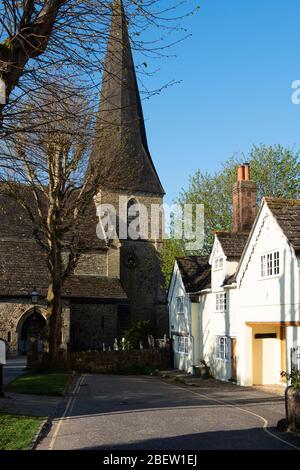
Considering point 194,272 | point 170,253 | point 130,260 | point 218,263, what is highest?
point 170,253

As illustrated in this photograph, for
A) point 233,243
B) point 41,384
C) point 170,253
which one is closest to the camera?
point 41,384

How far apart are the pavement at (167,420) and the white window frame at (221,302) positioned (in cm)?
484

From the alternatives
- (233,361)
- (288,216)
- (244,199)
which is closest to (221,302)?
(233,361)

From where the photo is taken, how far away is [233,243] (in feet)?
92.7

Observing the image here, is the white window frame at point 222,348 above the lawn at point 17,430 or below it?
above

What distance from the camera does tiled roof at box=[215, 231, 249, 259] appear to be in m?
27.7

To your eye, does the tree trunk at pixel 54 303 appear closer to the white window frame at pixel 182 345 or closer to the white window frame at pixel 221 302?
the white window frame at pixel 182 345

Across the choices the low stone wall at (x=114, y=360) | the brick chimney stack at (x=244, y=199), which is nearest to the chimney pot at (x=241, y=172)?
the brick chimney stack at (x=244, y=199)

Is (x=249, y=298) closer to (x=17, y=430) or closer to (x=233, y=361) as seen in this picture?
(x=233, y=361)

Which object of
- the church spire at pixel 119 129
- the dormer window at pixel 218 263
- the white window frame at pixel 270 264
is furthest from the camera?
the dormer window at pixel 218 263

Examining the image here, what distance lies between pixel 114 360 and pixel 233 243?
10444mm

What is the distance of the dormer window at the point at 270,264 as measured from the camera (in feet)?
73.6

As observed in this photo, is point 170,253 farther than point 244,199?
Yes
